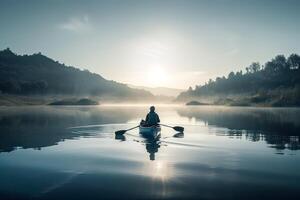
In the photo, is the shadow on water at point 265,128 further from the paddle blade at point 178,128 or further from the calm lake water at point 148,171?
the paddle blade at point 178,128

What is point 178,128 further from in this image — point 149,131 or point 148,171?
point 148,171

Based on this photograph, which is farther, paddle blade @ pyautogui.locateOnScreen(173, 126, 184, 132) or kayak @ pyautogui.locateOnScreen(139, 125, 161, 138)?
paddle blade @ pyautogui.locateOnScreen(173, 126, 184, 132)

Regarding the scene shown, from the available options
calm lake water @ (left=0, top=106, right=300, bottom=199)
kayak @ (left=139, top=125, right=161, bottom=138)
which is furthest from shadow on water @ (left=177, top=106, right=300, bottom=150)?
kayak @ (left=139, top=125, right=161, bottom=138)

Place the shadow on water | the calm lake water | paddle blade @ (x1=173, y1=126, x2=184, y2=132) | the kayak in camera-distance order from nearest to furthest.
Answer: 1. the calm lake water
2. the shadow on water
3. the kayak
4. paddle blade @ (x1=173, y1=126, x2=184, y2=132)

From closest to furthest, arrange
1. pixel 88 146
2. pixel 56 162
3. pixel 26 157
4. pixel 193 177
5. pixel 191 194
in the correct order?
pixel 191 194 → pixel 193 177 → pixel 56 162 → pixel 26 157 → pixel 88 146

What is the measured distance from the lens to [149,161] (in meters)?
24.7

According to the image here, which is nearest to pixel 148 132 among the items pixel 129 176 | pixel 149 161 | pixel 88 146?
pixel 88 146

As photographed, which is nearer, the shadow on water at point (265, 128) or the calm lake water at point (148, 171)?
the calm lake water at point (148, 171)

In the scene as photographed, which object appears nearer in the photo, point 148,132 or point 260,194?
point 260,194

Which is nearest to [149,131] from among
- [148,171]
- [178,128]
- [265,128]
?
[178,128]

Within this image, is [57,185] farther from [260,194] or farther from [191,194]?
[260,194]

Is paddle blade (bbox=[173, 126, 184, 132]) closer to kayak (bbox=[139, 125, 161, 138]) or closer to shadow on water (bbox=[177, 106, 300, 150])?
kayak (bbox=[139, 125, 161, 138])

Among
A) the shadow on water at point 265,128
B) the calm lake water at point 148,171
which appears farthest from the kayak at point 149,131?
the shadow on water at point 265,128

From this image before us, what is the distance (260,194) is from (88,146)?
2042cm
